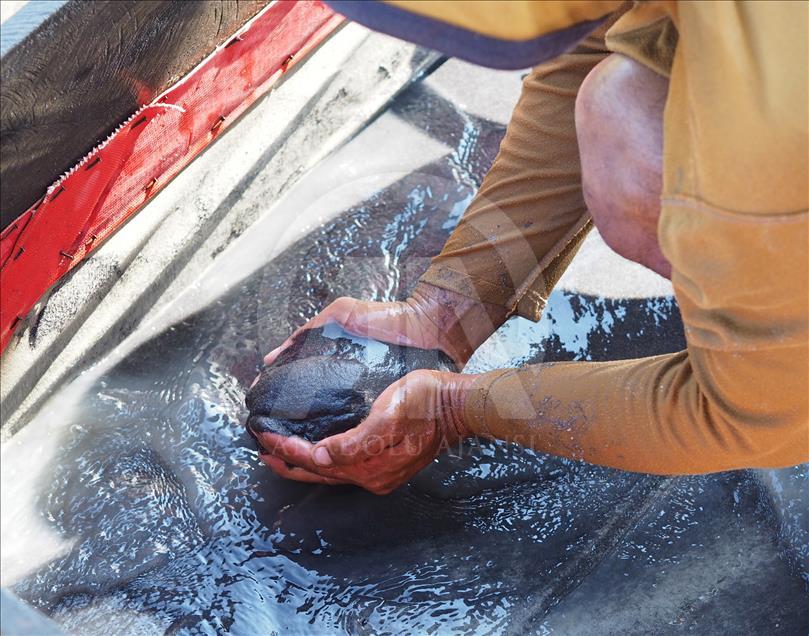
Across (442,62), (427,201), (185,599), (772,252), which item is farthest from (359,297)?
(772,252)

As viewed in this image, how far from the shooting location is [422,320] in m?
2.42

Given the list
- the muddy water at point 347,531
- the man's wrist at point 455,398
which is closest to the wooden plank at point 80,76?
the muddy water at point 347,531

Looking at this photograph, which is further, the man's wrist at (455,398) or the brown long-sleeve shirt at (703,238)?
the man's wrist at (455,398)

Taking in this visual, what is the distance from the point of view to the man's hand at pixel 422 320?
240 cm

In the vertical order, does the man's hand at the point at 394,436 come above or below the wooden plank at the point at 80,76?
below

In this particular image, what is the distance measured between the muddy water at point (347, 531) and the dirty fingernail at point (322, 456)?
0.18 m

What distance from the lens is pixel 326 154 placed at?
3.28 metres

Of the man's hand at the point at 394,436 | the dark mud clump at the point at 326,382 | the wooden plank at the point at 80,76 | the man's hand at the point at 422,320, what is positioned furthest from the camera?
the man's hand at the point at 422,320

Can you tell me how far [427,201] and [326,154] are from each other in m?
0.47

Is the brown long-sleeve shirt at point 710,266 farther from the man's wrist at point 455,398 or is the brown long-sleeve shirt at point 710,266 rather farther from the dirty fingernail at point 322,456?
the dirty fingernail at point 322,456

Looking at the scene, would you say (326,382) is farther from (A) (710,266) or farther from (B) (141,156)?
(A) (710,266)

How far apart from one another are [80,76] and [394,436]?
3.80 feet

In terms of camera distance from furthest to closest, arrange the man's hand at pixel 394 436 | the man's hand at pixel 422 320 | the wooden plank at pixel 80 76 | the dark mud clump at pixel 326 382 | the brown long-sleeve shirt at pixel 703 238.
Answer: the man's hand at pixel 422 320
the dark mud clump at pixel 326 382
the man's hand at pixel 394 436
the wooden plank at pixel 80 76
the brown long-sleeve shirt at pixel 703 238

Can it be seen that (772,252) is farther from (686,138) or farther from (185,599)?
(185,599)
